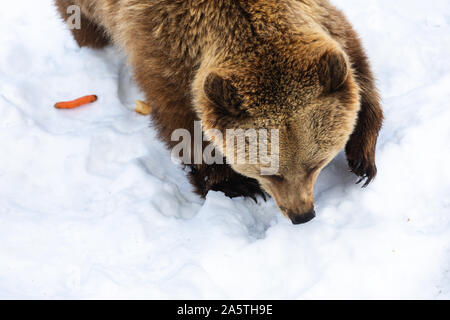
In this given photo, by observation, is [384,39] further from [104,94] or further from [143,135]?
[104,94]

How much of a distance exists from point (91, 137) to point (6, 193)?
90 cm

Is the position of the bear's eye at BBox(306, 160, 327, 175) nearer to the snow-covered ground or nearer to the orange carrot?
the snow-covered ground

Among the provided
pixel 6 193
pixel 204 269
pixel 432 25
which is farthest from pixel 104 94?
pixel 432 25

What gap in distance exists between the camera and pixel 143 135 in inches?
184

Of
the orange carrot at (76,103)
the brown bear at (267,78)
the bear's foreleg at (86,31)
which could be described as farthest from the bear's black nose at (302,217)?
the bear's foreleg at (86,31)

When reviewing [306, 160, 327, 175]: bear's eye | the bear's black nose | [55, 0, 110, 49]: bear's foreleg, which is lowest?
[55, 0, 110, 49]: bear's foreleg

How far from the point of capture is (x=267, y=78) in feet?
9.59

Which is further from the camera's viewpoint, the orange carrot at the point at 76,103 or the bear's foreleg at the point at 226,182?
the orange carrot at the point at 76,103

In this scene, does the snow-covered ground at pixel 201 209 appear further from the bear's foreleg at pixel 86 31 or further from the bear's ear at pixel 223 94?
the bear's ear at pixel 223 94

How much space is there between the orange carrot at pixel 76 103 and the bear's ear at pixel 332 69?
290 centimetres

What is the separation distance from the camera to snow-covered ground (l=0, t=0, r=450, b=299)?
10.2 feet

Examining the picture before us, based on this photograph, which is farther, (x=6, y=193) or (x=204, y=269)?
(x=6, y=193)

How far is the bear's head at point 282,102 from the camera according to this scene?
2.93 metres

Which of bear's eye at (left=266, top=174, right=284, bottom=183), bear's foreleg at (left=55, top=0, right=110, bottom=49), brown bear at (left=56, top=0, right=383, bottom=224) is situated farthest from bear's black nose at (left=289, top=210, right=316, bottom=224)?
bear's foreleg at (left=55, top=0, right=110, bottom=49)
